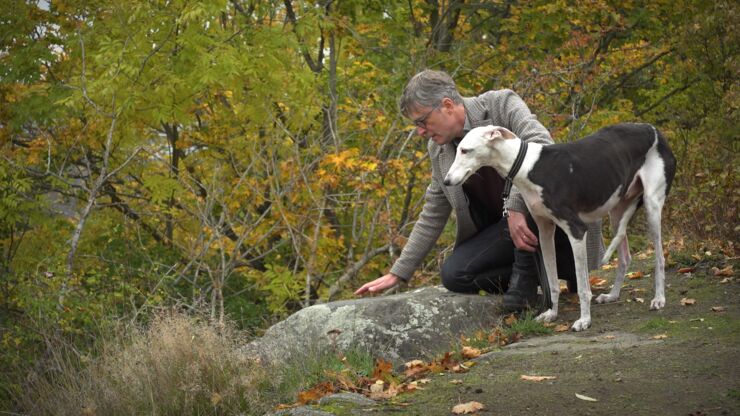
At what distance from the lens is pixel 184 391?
4.93 meters

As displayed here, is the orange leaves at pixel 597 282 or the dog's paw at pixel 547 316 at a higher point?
the dog's paw at pixel 547 316

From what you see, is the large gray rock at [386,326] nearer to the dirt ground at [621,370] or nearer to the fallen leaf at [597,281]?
the dirt ground at [621,370]

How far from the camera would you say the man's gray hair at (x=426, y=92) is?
18.1ft

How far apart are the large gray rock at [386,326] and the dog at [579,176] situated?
1.75 feet

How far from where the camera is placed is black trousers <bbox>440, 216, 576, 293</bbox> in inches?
235

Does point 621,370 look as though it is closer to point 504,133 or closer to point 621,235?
point 621,235

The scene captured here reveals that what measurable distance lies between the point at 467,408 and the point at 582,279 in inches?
62.3

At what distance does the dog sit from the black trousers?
1.42 ft

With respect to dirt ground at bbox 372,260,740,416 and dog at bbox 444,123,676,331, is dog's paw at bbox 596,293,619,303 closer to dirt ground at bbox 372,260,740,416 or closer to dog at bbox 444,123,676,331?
dirt ground at bbox 372,260,740,416

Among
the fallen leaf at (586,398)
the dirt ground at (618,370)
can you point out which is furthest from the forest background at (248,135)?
the fallen leaf at (586,398)

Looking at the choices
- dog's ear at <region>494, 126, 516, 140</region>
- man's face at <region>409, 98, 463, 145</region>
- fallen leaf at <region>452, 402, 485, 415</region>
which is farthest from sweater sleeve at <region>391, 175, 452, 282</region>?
fallen leaf at <region>452, 402, 485, 415</region>

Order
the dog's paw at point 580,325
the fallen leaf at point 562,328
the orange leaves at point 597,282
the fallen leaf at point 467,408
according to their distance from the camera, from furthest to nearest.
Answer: the orange leaves at point 597,282 → the fallen leaf at point 562,328 → the dog's paw at point 580,325 → the fallen leaf at point 467,408

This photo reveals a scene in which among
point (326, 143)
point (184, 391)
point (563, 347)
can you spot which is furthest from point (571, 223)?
point (326, 143)

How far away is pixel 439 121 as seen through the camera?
5.59 m
